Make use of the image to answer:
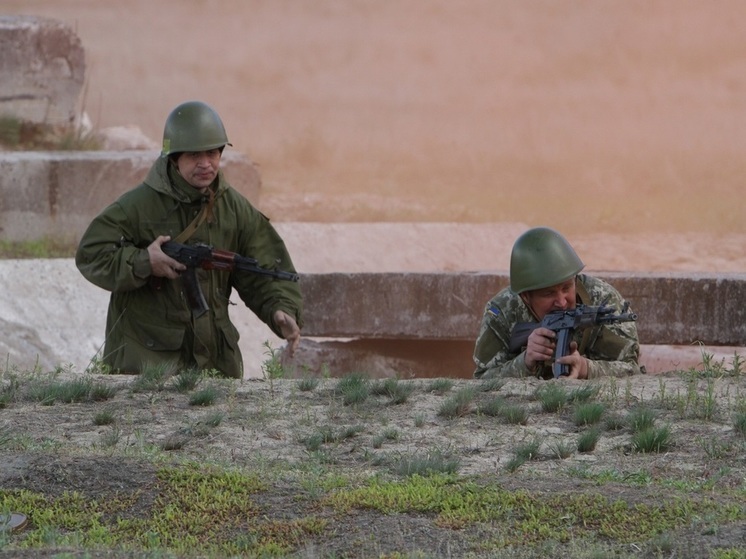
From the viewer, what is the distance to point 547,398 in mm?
6027

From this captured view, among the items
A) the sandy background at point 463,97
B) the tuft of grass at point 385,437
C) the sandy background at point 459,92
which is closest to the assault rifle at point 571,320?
the tuft of grass at point 385,437

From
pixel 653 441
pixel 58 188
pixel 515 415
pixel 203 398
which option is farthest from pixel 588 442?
pixel 58 188

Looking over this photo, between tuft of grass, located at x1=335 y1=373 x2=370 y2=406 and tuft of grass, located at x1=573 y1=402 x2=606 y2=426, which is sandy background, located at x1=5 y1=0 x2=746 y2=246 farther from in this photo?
tuft of grass, located at x1=573 y1=402 x2=606 y2=426

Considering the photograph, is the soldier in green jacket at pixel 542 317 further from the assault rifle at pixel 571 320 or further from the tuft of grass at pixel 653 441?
the tuft of grass at pixel 653 441

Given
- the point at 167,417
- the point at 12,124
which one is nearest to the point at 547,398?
the point at 167,417

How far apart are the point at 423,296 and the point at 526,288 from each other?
12.9 feet

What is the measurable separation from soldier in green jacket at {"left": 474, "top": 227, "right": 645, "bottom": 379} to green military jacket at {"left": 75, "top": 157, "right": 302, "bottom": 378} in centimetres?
116

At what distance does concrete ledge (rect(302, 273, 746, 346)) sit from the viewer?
9.62 m

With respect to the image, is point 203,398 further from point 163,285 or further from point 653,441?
point 653,441

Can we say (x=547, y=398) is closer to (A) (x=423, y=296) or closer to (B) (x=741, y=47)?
(A) (x=423, y=296)

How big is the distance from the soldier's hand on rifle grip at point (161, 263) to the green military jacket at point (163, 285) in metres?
0.11

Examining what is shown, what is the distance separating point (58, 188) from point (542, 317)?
357 inches

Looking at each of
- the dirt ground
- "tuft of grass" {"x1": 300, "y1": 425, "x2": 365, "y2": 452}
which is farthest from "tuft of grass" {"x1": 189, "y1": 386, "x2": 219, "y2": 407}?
"tuft of grass" {"x1": 300, "y1": 425, "x2": 365, "y2": 452}

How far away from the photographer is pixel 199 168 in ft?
23.2
